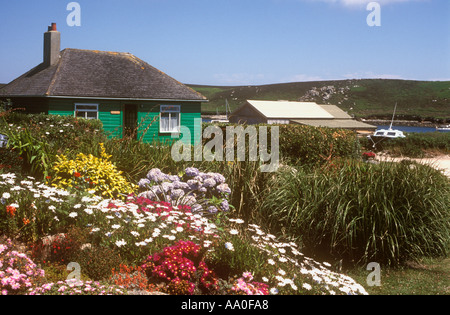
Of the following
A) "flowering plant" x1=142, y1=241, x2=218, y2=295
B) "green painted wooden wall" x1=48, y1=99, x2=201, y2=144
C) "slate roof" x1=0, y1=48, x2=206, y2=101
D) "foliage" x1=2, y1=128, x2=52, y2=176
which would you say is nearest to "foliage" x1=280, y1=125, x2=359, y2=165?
"green painted wooden wall" x1=48, y1=99, x2=201, y2=144

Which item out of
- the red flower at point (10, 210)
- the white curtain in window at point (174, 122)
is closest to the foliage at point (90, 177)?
the red flower at point (10, 210)

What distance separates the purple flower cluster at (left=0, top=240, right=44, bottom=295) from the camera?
3949 millimetres

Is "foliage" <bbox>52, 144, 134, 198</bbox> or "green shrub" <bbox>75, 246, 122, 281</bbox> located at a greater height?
"foliage" <bbox>52, 144, 134, 198</bbox>

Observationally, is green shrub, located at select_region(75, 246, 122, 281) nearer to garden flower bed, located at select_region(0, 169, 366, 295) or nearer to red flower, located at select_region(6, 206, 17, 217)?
garden flower bed, located at select_region(0, 169, 366, 295)

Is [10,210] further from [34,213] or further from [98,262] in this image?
[98,262]

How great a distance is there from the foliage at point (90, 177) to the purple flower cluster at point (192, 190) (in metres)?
0.45

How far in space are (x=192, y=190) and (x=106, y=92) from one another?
51.9 ft

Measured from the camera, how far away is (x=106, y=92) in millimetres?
21766

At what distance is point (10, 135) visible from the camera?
7.84m

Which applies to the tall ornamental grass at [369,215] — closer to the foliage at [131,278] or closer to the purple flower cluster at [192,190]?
the purple flower cluster at [192,190]

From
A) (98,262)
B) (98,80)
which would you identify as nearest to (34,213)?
(98,262)

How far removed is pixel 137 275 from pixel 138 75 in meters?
20.6

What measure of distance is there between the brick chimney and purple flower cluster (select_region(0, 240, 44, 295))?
20.6 meters
